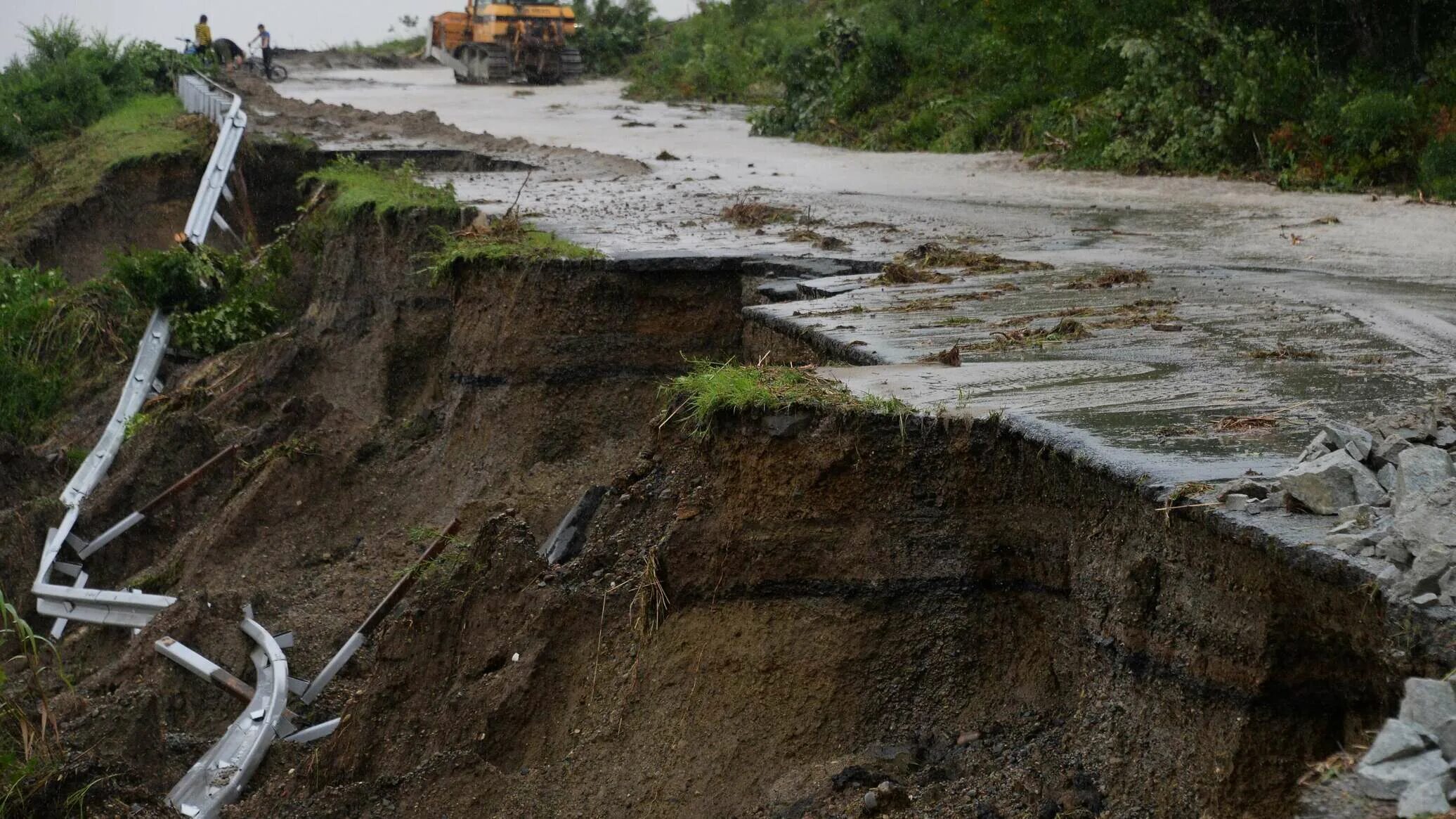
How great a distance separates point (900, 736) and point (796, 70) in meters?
18.9

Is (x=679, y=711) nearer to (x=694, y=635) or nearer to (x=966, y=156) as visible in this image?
(x=694, y=635)

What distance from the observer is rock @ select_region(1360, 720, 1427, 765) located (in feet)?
8.70

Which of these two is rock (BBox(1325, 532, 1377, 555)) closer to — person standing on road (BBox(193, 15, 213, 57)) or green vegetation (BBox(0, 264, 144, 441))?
green vegetation (BBox(0, 264, 144, 441))

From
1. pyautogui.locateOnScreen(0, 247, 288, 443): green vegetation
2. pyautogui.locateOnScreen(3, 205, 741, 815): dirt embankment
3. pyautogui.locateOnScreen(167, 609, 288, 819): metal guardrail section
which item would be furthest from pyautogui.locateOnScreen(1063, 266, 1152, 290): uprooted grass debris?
pyautogui.locateOnScreen(0, 247, 288, 443): green vegetation

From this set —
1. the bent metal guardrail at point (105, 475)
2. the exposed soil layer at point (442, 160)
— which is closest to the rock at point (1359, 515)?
the bent metal guardrail at point (105, 475)

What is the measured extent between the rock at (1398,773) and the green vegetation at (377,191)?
8.85 meters

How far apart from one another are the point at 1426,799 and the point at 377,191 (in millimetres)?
10889

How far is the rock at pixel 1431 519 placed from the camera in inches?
118

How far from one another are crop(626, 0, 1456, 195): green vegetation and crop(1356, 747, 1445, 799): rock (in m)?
9.90

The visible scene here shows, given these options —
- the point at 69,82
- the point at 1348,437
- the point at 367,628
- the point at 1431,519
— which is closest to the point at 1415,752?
the point at 1431,519

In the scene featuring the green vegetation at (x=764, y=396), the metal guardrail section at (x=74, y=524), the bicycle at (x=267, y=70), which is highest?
the bicycle at (x=267, y=70)

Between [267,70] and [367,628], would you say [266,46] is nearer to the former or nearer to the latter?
[267,70]

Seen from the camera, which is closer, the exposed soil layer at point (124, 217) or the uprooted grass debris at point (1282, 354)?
the uprooted grass debris at point (1282, 354)

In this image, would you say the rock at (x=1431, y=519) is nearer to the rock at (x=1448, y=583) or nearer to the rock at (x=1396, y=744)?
the rock at (x=1448, y=583)
